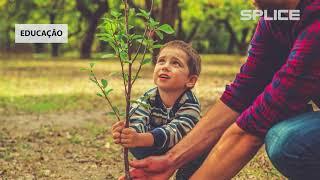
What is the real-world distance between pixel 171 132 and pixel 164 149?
0.09 meters

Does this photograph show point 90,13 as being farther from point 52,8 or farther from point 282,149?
point 282,149

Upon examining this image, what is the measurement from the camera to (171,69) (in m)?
3.65

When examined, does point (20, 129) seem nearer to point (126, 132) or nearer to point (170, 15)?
point (126, 132)

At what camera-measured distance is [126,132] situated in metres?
2.90

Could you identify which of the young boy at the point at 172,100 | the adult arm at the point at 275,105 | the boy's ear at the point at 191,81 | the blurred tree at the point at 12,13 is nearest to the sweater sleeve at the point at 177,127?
the young boy at the point at 172,100

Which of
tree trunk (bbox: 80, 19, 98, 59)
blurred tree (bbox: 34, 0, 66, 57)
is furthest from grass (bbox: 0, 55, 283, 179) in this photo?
blurred tree (bbox: 34, 0, 66, 57)

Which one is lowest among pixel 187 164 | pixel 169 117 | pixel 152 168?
pixel 187 164

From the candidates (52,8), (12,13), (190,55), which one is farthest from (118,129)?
(52,8)

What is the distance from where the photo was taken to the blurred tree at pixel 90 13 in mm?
37062

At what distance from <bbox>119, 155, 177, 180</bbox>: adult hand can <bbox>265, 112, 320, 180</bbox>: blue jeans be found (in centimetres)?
55

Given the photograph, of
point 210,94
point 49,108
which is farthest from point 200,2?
point 49,108

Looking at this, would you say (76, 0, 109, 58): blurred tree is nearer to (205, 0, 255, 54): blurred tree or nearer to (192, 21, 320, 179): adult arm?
(205, 0, 255, 54): blurred tree

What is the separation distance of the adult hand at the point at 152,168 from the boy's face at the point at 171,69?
69 centimetres

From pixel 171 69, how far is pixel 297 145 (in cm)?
122
